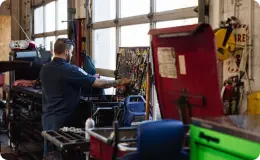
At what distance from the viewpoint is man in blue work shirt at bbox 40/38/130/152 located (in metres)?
3.60

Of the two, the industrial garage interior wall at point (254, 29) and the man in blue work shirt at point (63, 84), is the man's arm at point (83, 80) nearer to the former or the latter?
the man in blue work shirt at point (63, 84)

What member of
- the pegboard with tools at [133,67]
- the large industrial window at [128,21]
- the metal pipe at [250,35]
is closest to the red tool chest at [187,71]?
the large industrial window at [128,21]

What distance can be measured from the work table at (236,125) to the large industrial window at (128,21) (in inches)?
43.8

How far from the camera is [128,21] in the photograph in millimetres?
4957

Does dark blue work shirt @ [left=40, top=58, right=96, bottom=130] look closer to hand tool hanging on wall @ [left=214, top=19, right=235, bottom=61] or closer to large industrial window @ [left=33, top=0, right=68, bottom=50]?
hand tool hanging on wall @ [left=214, top=19, right=235, bottom=61]

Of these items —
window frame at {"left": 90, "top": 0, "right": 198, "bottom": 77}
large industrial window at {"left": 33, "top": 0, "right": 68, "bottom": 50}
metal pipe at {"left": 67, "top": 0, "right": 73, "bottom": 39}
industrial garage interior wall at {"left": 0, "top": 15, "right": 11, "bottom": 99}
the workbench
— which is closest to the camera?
the workbench

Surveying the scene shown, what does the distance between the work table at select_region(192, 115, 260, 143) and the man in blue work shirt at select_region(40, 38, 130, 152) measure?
173cm

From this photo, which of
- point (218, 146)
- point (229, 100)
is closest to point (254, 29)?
point (229, 100)

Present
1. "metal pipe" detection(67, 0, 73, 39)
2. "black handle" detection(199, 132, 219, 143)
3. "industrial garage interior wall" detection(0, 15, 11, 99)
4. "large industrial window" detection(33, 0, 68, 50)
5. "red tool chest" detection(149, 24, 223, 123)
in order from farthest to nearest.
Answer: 1. "industrial garage interior wall" detection(0, 15, 11, 99)
2. "large industrial window" detection(33, 0, 68, 50)
3. "metal pipe" detection(67, 0, 73, 39)
4. "red tool chest" detection(149, 24, 223, 123)
5. "black handle" detection(199, 132, 219, 143)

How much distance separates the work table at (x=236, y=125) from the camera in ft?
5.26

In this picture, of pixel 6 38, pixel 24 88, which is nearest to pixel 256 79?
pixel 24 88

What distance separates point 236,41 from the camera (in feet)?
9.96

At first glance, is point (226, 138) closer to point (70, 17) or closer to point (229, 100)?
point (229, 100)

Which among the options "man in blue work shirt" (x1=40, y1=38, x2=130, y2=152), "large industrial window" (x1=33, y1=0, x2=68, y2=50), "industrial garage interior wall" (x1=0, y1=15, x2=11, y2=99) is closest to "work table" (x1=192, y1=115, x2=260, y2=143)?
"man in blue work shirt" (x1=40, y1=38, x2=130, y2=152)
